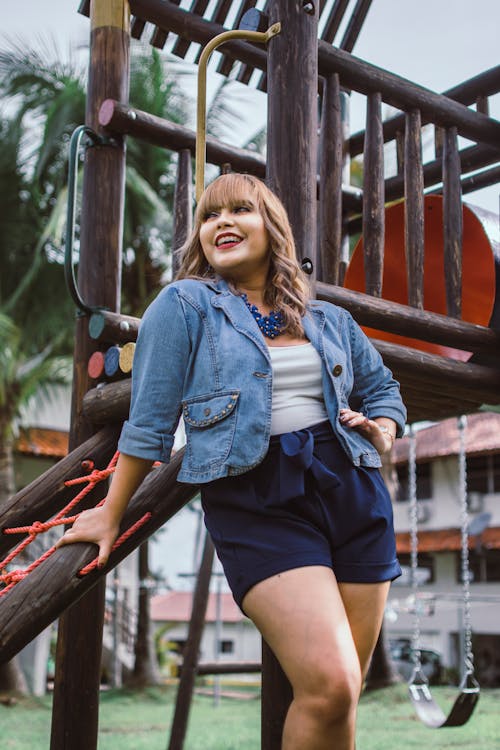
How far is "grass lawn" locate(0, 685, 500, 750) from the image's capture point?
948cm

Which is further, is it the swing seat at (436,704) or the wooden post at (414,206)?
the swing seat at (436,704)

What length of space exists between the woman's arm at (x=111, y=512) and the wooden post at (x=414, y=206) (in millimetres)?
2113

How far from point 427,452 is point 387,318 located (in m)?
21.9

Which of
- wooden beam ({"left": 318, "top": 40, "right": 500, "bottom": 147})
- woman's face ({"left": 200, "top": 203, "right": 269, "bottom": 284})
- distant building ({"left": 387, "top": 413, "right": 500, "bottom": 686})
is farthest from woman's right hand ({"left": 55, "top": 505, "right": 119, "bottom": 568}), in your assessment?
distant building ({"left": 387, "top": 413, "right": 500, "bottom": 686})

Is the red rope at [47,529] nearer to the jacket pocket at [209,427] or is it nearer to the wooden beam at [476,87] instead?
the jacket pocket at [209,427]

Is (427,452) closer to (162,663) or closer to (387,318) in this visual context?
(162,663)

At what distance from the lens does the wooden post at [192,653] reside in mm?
8266

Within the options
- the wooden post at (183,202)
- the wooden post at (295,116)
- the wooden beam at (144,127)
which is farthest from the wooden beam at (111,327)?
the wooden post at (295,116)

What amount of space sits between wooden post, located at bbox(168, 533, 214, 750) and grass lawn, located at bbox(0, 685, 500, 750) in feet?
3.80

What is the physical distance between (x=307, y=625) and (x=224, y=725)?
407 inches

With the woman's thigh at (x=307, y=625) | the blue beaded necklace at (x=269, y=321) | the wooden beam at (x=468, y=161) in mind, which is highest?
the wooden beam at (x=468, y=161)

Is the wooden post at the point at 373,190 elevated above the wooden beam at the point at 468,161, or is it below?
below

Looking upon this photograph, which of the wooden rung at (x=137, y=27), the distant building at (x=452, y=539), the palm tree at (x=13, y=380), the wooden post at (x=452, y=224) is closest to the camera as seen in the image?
the wooden post at (x=452, y=224)

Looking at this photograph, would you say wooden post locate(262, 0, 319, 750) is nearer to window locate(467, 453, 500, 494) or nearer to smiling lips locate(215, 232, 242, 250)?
smiling lips locate(215, 232, 242, 250)
